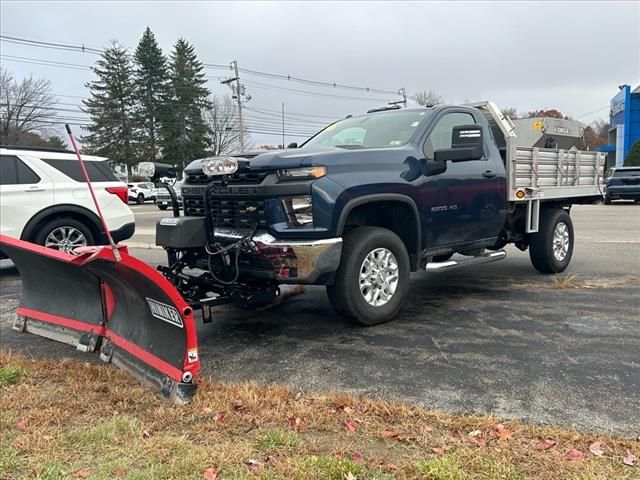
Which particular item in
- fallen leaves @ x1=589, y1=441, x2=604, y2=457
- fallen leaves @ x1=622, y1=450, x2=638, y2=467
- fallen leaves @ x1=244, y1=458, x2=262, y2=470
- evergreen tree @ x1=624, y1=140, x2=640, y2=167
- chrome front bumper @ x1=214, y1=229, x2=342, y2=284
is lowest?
fallen leaves @ x1=622, y1=450, x2=638, y2=467

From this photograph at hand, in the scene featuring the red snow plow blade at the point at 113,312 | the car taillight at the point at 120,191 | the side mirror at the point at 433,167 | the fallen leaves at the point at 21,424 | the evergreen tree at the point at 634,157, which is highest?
the evergreen tree at the point at 634,157

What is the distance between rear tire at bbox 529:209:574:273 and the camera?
294 inches

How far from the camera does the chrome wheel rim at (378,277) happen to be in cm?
484

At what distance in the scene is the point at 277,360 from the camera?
14.3 ft

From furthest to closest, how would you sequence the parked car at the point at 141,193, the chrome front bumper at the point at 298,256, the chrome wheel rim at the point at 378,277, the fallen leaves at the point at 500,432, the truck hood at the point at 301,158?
the parked car at the point at 141,193 → the chrome wheel rim at the point at 378,277 → the truck hood at the point at 301,158 → the chrome front bumper at the point at 298,256 → the fallen leaves at the point at 500,432

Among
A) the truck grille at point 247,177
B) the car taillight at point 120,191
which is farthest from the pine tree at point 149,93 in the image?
the truck grille at point 247,177

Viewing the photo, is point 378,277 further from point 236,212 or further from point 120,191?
point 120,191

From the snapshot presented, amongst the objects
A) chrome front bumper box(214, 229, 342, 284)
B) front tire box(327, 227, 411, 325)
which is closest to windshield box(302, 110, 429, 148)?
front tire box(327, 227, 411, 325)

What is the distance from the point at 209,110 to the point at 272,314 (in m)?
62.3

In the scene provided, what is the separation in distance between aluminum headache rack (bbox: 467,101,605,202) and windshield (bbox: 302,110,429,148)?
4.98 ft

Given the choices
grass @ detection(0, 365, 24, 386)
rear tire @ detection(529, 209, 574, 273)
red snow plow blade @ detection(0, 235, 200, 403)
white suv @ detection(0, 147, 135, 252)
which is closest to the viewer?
red snow plow blade @ detection(0, 235, 200, 403)

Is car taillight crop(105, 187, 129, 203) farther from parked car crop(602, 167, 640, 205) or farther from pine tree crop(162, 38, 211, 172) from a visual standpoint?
pine tree crop(162, 38, 211, 172)

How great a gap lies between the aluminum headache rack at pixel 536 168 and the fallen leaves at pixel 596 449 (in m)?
4.02

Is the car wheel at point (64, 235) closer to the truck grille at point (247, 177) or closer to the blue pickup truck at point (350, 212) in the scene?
the blue pickup truck at point (350, 212)
